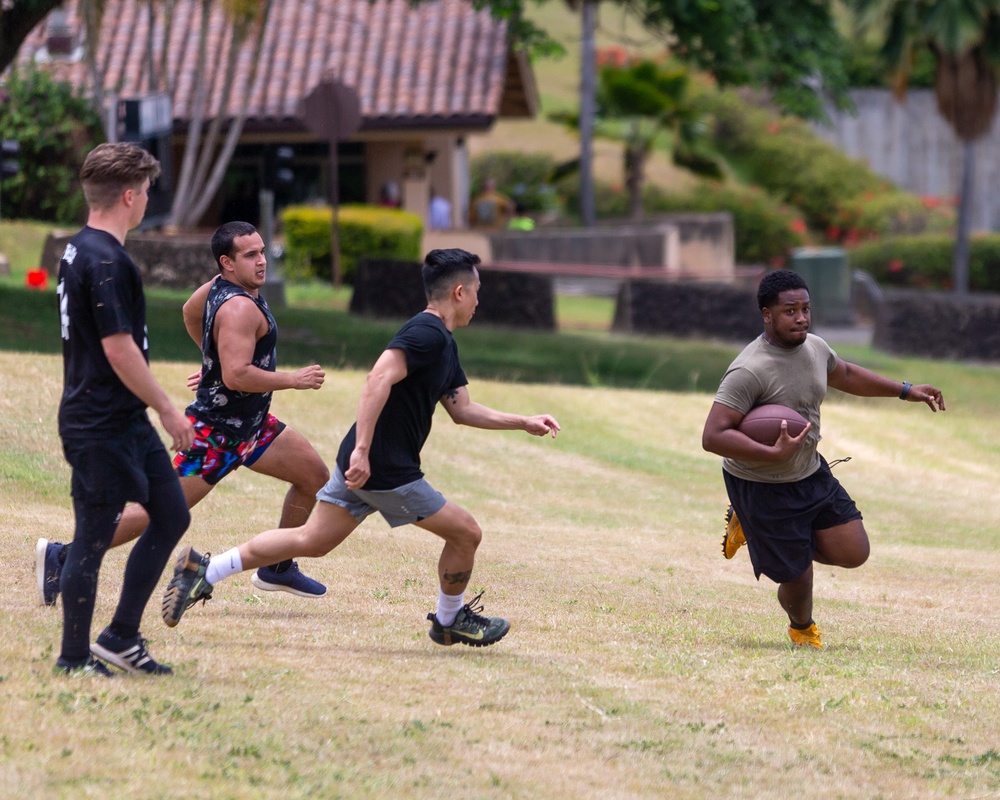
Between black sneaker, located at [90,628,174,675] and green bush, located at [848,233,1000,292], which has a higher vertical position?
black sneaker, located at [90,628,174,675]

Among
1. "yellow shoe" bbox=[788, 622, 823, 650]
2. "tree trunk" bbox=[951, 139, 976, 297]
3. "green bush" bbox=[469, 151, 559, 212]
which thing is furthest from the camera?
"green bush" bbox=[469, 151, 559, 212]

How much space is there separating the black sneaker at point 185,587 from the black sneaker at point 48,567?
0.63m

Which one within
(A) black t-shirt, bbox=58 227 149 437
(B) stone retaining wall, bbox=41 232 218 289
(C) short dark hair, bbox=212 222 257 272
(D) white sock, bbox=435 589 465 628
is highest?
(C) short dark hair, bbox=212 222 257 272

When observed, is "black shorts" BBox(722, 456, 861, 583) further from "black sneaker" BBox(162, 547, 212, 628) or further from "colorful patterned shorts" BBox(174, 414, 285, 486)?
"black sneaker" BBox(162, 547, 212, 628)

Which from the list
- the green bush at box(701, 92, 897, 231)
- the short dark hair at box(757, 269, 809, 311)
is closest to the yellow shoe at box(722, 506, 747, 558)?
the short dark hair at box(757, 269, 809, 311)

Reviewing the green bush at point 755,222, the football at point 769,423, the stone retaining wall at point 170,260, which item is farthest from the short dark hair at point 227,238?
the green bush at point 755,222

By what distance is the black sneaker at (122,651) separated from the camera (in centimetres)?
517

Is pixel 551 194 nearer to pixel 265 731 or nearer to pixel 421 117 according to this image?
pixel 421 117

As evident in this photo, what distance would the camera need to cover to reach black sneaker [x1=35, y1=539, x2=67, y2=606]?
617 centimetres

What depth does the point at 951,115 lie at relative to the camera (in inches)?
1372

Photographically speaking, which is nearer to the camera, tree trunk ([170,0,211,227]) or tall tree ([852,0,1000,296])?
tree trunk ([170,0,211,227])

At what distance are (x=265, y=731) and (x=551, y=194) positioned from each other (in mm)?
36910

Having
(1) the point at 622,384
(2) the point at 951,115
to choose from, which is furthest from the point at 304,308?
(2) the point at 951,115

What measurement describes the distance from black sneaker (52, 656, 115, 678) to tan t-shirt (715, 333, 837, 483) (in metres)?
2.85
